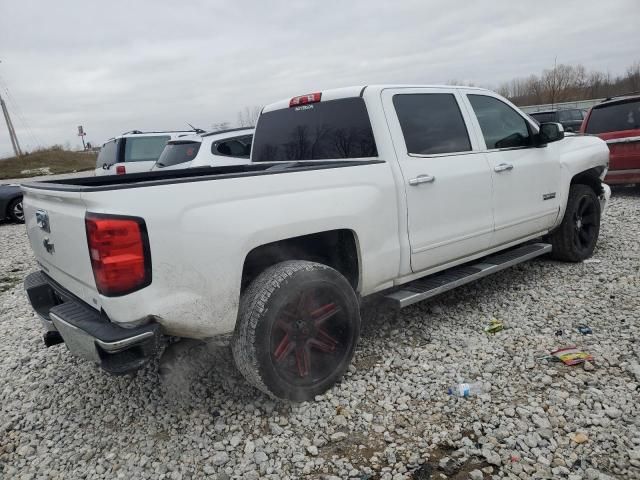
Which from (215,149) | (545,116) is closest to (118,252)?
(215,149)

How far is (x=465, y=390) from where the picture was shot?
116 inches

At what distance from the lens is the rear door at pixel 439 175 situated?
3.40 m

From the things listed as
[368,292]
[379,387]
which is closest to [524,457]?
[379,387]

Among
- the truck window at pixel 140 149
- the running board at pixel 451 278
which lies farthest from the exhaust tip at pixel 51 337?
the truck window at pixel 140 149

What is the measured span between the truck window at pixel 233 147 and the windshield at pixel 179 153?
1.21ft

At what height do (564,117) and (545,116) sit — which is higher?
(545,116)

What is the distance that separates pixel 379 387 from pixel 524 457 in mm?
957

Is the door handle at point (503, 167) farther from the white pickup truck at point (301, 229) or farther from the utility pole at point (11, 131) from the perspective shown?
the utility pole at point (11, 131)

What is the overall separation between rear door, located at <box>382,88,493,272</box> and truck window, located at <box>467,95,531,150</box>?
0.79ft

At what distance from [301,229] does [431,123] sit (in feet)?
5.17

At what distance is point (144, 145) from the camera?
11.0 m

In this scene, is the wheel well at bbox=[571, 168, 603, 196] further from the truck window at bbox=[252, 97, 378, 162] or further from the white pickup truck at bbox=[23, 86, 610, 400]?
the truck window at bbox=[252, 97, 378, 162]

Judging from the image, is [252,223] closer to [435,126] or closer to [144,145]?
[435,126]

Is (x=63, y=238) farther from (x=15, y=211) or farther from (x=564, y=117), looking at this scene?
(x=564, y=117)
